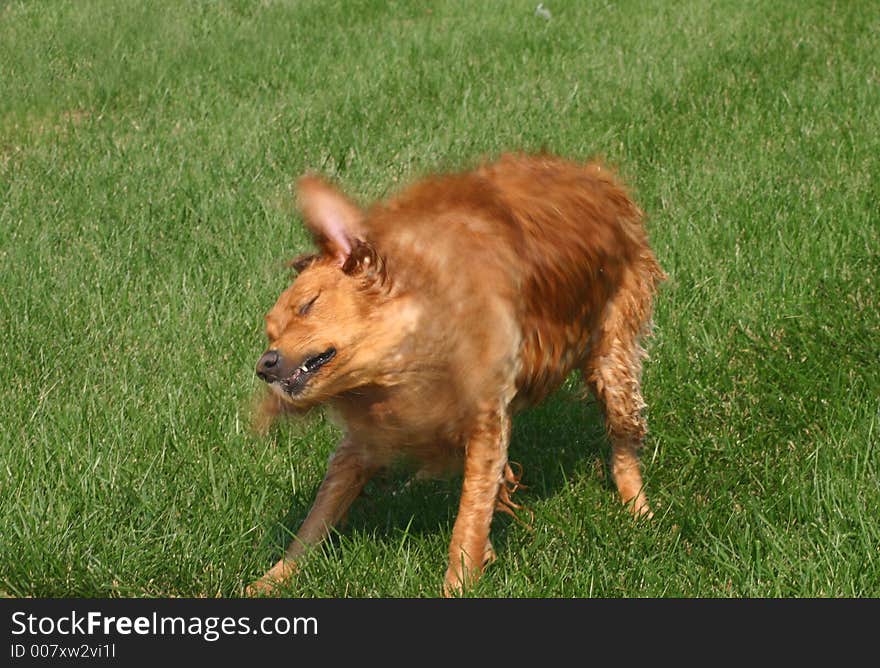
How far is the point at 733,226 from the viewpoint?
5.42 metres

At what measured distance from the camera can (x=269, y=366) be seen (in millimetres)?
2604

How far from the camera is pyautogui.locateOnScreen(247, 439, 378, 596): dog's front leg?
3330 millimetres

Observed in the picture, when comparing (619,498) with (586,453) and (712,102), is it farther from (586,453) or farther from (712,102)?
(712,102)

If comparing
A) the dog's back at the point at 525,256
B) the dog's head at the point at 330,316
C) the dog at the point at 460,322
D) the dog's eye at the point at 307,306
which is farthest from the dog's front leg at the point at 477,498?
the dog's eye at the point at 307,306

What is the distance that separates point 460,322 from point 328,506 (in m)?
0.92

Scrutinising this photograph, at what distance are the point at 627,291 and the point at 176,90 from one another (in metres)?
4.96

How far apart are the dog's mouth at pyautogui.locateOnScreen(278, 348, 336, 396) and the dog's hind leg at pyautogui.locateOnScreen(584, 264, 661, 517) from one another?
1228 mm

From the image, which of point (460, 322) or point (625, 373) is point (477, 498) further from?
point (625, 373)

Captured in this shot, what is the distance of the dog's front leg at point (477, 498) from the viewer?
301cm

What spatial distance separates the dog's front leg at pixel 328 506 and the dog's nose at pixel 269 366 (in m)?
0.74

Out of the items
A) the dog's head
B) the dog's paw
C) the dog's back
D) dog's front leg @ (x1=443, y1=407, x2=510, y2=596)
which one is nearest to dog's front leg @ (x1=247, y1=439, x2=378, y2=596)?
the dog's paw

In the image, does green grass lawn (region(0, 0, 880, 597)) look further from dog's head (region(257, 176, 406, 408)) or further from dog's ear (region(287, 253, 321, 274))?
dog's head (region(257, 176, 406, 408))

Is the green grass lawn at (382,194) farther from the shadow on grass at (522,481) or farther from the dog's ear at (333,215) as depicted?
the dog's ear at (333,215)

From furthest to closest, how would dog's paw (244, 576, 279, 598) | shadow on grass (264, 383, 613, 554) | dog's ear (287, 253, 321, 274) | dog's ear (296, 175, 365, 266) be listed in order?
shadow on grass (264, 383, 613, 554) < dog's paw (244, 576, 279, 598) < dog's ear (287, 253, 321, 274) < dog's ear (296, 175, 365, 266)
